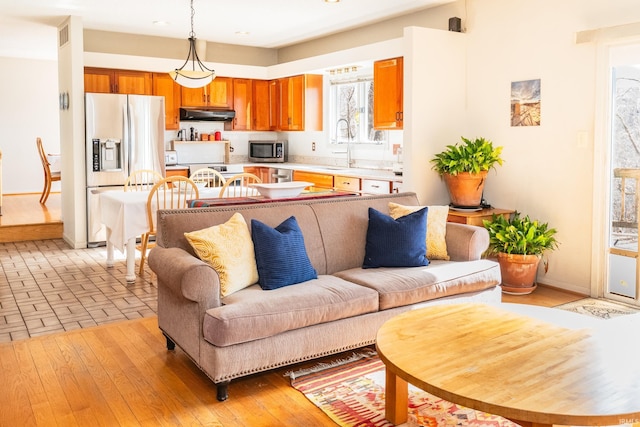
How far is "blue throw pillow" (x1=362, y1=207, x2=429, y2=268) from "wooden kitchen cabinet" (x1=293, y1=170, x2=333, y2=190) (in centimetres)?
294

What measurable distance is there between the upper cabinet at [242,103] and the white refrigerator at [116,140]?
136 centimetres

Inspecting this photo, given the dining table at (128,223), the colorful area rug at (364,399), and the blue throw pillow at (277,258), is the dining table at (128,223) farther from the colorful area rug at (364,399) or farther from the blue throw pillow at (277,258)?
the colorful area rug at (364,399)

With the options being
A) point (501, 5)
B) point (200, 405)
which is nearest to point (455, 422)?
point (200, 405)

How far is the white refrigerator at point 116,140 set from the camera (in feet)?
21.4

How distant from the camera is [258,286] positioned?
3.23m

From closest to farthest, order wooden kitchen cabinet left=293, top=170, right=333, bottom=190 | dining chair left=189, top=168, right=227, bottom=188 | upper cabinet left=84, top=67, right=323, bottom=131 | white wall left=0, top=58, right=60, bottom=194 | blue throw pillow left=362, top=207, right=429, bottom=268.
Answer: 1. blue throw pillow left=362, top=207, right=429, bottom=268
2. dining chair left=189, top=168, right=227, bottom=188
3. wooden kitchen cabinet left=293, top=170, right=333, bottom=190
4. upper cabinet left=84, top=67, right=323, bottom=131
5. white wall left=0, top=58, right=60, bottom=194

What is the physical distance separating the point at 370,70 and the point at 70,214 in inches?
154

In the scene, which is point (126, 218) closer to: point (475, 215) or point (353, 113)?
point (475, 215)

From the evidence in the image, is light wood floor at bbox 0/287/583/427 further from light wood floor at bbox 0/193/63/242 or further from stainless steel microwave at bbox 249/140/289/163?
stainless steel microwave at bbox 249/140/289/163

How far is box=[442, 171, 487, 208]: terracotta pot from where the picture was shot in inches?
199

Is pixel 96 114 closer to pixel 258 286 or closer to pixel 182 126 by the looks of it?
pixel 182 126

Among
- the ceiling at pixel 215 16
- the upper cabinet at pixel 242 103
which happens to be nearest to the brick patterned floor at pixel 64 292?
the ceiling at pixel 215 16

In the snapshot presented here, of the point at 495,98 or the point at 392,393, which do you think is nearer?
the point at 392,393

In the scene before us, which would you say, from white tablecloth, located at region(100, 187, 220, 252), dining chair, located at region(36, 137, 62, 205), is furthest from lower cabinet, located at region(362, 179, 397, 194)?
dining chair, located at region(36, 137, 62, 205)
